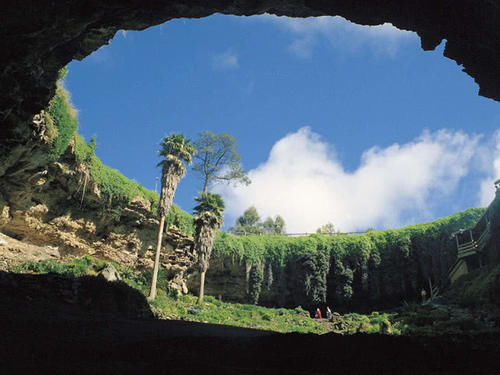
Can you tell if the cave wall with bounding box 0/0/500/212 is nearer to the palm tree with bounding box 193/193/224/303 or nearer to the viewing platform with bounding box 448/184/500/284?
the viewing platform with bounding box 448/184/500/284

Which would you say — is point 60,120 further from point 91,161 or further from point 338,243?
point 338,243

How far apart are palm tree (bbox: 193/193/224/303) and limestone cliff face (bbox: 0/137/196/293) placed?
3596 mm

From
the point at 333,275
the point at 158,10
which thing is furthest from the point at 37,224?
the point at 333,275

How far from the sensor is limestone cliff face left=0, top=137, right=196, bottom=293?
1975 cm

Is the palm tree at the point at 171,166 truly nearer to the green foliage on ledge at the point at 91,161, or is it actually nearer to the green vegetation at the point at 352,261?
the green foliage on ledge at the point at 91,161

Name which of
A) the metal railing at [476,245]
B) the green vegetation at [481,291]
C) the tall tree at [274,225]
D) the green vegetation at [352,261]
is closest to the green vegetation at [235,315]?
the green vegetation at [352,261]

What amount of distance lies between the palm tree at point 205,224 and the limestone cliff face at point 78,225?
11.8ft

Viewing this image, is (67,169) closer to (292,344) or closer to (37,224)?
(37,224)

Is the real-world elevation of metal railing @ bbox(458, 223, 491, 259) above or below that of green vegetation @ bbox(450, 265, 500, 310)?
above

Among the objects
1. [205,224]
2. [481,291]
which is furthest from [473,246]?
Result: [205,224]

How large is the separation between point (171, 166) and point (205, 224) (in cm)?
561

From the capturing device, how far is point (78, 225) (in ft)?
78.3

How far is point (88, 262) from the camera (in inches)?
835

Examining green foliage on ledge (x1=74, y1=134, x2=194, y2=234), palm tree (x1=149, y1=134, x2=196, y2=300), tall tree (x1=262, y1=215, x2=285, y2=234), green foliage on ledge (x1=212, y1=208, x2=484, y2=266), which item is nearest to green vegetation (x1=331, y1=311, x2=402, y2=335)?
green foliage on ledge (x1=212, y1=208, x2=484, y2=266)
